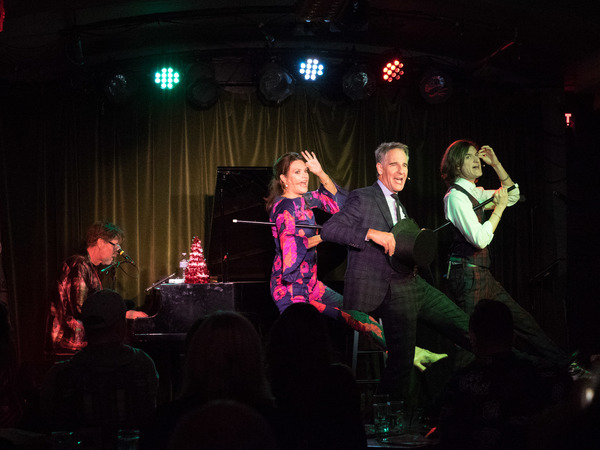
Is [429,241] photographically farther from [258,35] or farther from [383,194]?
[258,35]

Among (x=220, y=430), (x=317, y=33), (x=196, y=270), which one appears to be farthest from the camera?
(x=317, y=33)

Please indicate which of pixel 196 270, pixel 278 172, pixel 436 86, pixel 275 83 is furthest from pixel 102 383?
pixel 436 86

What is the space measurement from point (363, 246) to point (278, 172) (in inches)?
55.2

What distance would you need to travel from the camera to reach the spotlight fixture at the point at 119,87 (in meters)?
7.03

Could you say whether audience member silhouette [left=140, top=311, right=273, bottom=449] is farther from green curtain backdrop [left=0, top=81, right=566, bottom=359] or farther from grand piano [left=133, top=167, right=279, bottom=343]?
green curtain backdrop [left=0, top=81, right=566, bottom=359]

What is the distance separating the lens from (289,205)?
5.67 metres

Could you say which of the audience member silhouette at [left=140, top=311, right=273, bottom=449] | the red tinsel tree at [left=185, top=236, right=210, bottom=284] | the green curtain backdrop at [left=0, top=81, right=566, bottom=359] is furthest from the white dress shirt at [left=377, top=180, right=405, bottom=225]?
the audience member silhouette at [left=140, top=311, right=273, bottom=449]

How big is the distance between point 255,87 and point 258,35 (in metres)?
0.59

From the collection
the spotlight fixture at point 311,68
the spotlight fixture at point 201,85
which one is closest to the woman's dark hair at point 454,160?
the spotlight fixture at point 311,68

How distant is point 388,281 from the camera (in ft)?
16.0

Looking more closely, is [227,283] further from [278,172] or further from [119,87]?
[119,87]

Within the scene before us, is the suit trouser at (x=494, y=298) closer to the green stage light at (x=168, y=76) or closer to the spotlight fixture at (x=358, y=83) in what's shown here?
the spotlight fixture at (x=358, y=83)

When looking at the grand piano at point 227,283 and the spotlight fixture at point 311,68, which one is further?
the spotlight fixture at point 311,68

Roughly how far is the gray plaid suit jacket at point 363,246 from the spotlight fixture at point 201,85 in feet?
9.34
